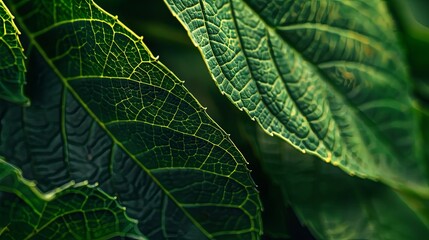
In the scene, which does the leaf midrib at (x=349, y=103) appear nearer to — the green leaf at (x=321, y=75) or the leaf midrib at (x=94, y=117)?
the green leaf at (x=321, y=75)

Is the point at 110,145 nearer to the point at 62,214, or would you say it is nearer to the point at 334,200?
the point at 62,214

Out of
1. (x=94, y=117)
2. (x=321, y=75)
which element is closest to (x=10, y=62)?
(x=94, y=117)

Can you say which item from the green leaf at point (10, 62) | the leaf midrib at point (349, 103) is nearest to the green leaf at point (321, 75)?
the leaf midrib at point (349, 103)

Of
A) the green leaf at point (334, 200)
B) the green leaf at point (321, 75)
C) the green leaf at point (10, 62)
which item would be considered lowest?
the green leaf at point (334, 200)

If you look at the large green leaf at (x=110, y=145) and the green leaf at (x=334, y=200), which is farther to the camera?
the green leaf at (x=334, y=200)

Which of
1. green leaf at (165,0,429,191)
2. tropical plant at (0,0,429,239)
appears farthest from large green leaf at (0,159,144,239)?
green leaf at (165,0,429,191)

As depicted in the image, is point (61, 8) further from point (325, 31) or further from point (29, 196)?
point (325, 31)
